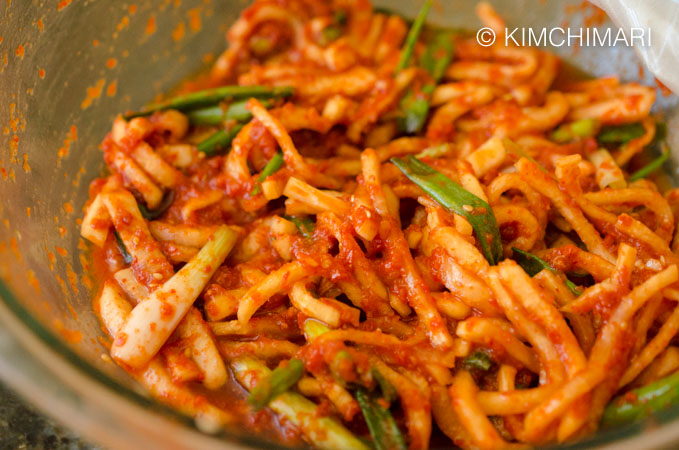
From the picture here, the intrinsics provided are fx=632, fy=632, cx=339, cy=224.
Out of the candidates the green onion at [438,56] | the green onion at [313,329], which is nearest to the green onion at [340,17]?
the green onion at [438,56]

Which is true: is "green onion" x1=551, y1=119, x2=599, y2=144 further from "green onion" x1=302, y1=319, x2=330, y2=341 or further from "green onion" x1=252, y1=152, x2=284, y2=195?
"green onion" x1=302, y1=319, x2=330, y2=341

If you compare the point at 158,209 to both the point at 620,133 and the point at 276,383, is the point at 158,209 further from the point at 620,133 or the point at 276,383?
the point at 620,133

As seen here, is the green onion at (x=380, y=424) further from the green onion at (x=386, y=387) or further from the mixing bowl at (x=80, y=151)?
the mixing bowl at (x=80, y=151)

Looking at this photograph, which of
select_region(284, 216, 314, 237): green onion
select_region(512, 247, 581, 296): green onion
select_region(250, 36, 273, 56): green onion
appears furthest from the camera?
select_region(250, 36, 273, 56): green onion

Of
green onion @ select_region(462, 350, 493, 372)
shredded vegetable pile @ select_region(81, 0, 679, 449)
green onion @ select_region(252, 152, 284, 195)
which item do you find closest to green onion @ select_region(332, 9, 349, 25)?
shredded vegetable pile @ select_region(81, 0, 679, 449)

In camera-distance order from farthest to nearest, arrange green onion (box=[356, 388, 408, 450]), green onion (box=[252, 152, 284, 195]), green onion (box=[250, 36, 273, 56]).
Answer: green onion (box=[250, 36, 273, 56])
green onion (box=[252, 152, 284, 195])
green onion (box=[356, 388, 408, 450])

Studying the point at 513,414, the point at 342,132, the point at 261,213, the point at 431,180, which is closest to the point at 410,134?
the point at 342,132
